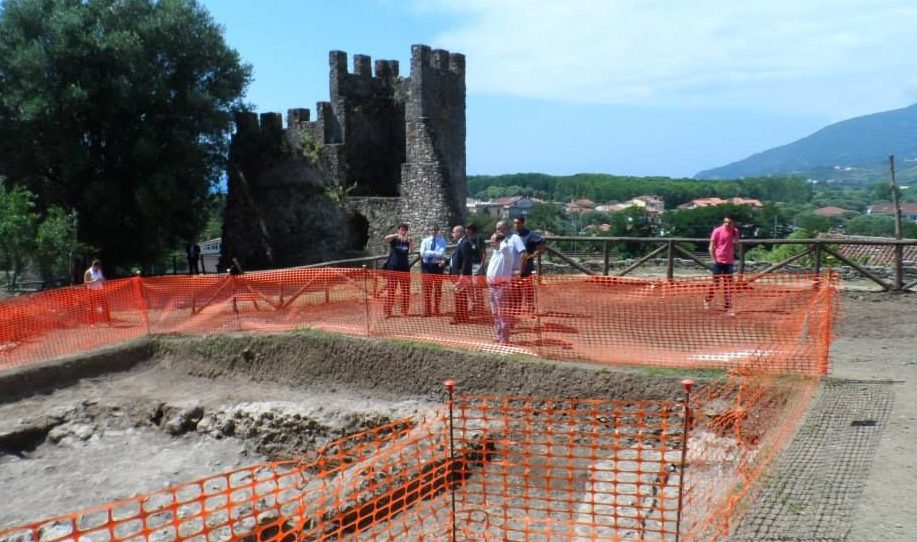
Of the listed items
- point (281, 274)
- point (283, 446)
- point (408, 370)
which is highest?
point (281, 274)

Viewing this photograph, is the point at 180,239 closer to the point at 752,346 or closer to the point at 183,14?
the point at 183,14

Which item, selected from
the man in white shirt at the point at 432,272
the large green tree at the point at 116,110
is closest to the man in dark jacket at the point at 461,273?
Answer: the man in white shirt at the point at 432,272

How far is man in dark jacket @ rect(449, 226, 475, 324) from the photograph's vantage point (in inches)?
395

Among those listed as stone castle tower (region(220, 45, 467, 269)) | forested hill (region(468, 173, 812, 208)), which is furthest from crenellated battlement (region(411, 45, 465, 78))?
forested hill (region(468, 173, 812, 208))

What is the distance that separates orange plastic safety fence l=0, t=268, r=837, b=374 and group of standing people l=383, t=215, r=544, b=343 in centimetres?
3

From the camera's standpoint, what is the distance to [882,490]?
4.71m

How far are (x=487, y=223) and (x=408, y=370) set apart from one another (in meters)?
52.7

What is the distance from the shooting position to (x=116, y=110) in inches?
787

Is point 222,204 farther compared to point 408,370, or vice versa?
point 222,204

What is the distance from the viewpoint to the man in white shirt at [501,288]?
9.12 m

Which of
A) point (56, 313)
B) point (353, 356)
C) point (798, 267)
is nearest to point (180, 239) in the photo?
point (56, 313)

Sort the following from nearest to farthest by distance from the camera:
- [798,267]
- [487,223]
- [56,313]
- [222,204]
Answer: [56,313]
[798,267]
[222,204]
[487,223]

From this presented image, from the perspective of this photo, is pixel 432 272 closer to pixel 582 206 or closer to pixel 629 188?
pixel 582 206

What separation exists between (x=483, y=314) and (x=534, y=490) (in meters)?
3.90
